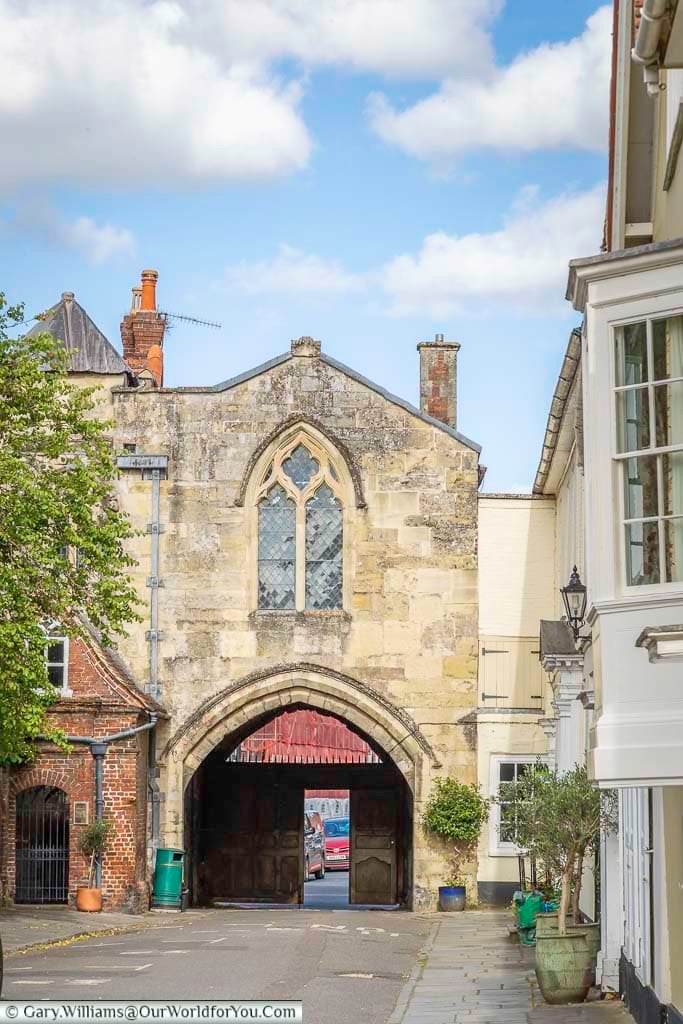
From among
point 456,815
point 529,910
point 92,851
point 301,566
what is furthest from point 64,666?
point 529,910

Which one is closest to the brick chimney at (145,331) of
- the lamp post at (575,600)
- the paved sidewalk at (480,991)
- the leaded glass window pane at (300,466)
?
the leaded glass window pane at (300,466)

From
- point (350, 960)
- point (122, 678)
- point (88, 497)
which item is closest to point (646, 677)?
point (350, 960)

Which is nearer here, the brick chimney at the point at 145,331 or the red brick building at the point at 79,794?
the red brick building at the point at 79,794

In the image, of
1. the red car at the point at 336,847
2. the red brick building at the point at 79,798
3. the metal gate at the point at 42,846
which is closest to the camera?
the red brick building at the point at 79,798

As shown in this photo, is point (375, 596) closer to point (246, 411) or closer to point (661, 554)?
point (246, 411)

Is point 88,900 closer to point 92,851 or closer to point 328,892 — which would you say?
point 92,851

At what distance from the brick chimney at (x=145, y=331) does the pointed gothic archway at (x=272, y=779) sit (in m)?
7.68

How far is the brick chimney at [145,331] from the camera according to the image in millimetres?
32531

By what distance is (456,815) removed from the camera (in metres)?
27.2

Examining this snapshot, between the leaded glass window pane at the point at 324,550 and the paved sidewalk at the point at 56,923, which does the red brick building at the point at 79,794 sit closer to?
the paved sidewalk at the point at 56,923

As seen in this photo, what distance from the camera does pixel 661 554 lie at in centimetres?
766

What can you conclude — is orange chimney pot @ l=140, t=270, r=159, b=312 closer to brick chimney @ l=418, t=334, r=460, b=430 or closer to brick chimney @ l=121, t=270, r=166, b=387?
brick chimney @ l=121, t=270, r=166, b=387

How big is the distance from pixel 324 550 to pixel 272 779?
5876 mm

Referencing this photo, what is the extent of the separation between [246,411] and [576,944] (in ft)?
52.2
